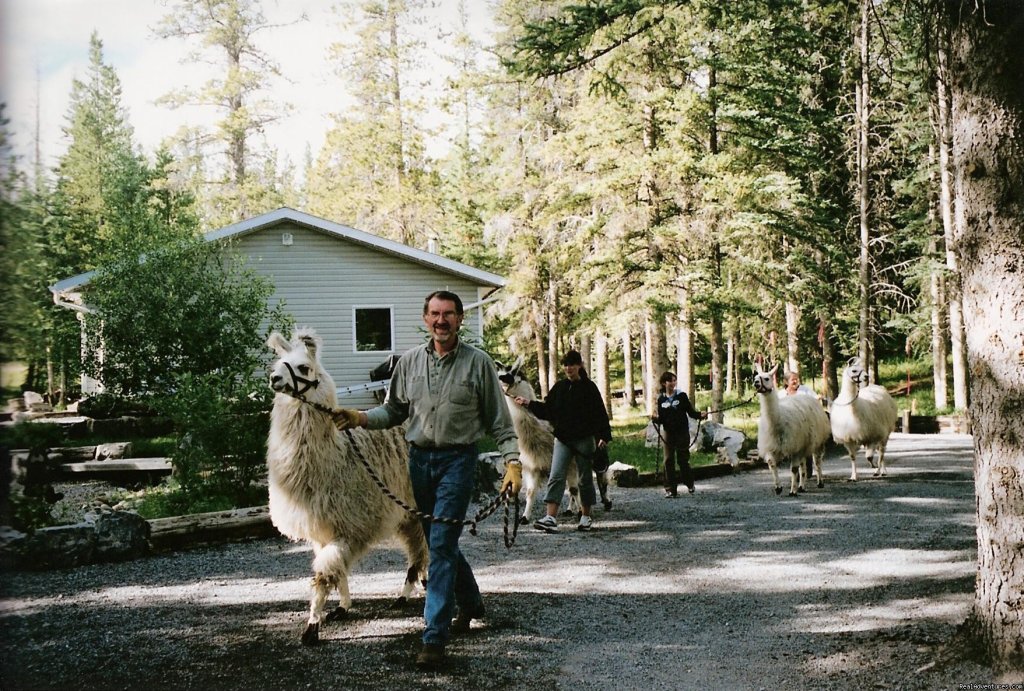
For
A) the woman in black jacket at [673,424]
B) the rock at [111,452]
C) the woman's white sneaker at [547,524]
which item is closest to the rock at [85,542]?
the woman's white sneaker at [547,524]

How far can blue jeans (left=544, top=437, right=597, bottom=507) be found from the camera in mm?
9688

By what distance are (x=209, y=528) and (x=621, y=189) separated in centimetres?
1371

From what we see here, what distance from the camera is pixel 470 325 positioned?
87.1 ft

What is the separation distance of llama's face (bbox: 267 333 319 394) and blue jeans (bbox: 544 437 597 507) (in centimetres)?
468

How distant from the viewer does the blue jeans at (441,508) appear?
480cm

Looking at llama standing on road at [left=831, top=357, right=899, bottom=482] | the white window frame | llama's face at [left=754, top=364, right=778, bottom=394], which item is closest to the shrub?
llama's face at [left=754, top=364, right=778, bottom=394]

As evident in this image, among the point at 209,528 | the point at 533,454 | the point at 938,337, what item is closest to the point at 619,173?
the point at 533,454

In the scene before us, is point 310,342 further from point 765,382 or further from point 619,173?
point 619,173

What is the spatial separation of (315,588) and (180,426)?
20.5ft

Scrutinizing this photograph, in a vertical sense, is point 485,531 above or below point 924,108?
below

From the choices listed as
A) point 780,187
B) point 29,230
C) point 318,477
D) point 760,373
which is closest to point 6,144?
point 29,230

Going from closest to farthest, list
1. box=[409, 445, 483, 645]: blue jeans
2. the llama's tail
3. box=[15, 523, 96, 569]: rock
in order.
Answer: box=[409, 445, 483, 645]: blue jeans
the llama's tail
box=[15, 523, 96, 569]: rock

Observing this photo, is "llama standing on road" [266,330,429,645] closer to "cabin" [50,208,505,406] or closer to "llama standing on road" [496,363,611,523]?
"llama standing on road" [496,363,611,523]

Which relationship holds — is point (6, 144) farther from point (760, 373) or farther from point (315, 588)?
point (760, 373)
